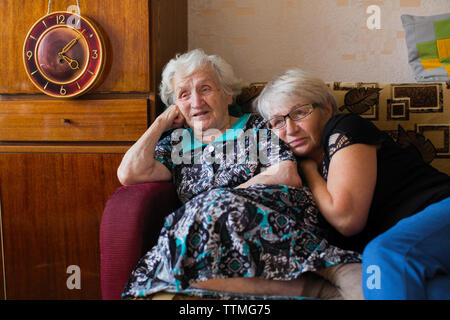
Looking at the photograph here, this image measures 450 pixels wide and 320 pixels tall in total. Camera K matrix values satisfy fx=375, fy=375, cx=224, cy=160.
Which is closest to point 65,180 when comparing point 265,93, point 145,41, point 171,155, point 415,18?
point 171,155

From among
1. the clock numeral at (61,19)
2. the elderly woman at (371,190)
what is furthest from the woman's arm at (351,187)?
the clock numeral at (61,19)

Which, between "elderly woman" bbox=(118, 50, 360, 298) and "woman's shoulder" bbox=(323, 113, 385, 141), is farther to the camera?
"woman's shoulder" bbox=(323, 113, 385, 141)

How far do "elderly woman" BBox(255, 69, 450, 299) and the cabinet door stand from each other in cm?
78

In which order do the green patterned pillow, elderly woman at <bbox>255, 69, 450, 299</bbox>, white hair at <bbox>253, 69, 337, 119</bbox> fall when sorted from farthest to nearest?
the green patterned pillow, white hair at <bbox>253, 69, 337, 119</bbox>, elderly woman at <bbox>255, 69, 450, 299</bbox>

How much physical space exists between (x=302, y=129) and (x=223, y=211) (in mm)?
510

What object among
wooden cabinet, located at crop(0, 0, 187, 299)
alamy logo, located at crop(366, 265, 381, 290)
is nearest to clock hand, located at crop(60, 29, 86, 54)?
wooden cabinet, located at crop(0, 0, 187, 299)

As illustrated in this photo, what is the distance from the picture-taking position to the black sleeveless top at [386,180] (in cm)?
117

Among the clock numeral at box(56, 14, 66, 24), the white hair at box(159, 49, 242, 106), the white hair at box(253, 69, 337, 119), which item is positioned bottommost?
the white hair at box(253, 69, 337, 119)

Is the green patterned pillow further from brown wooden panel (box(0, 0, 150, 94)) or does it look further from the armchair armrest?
the armchair armrest

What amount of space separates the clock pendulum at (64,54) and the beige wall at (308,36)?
0.67 metres

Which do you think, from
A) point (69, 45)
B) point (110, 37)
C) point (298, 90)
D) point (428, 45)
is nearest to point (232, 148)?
point (298, 90)

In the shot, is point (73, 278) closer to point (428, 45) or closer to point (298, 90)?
point (298, 90)

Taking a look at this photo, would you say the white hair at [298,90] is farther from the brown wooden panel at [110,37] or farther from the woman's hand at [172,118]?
the brown wooden panel at [110,37]

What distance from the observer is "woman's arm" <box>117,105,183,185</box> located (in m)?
1.41
